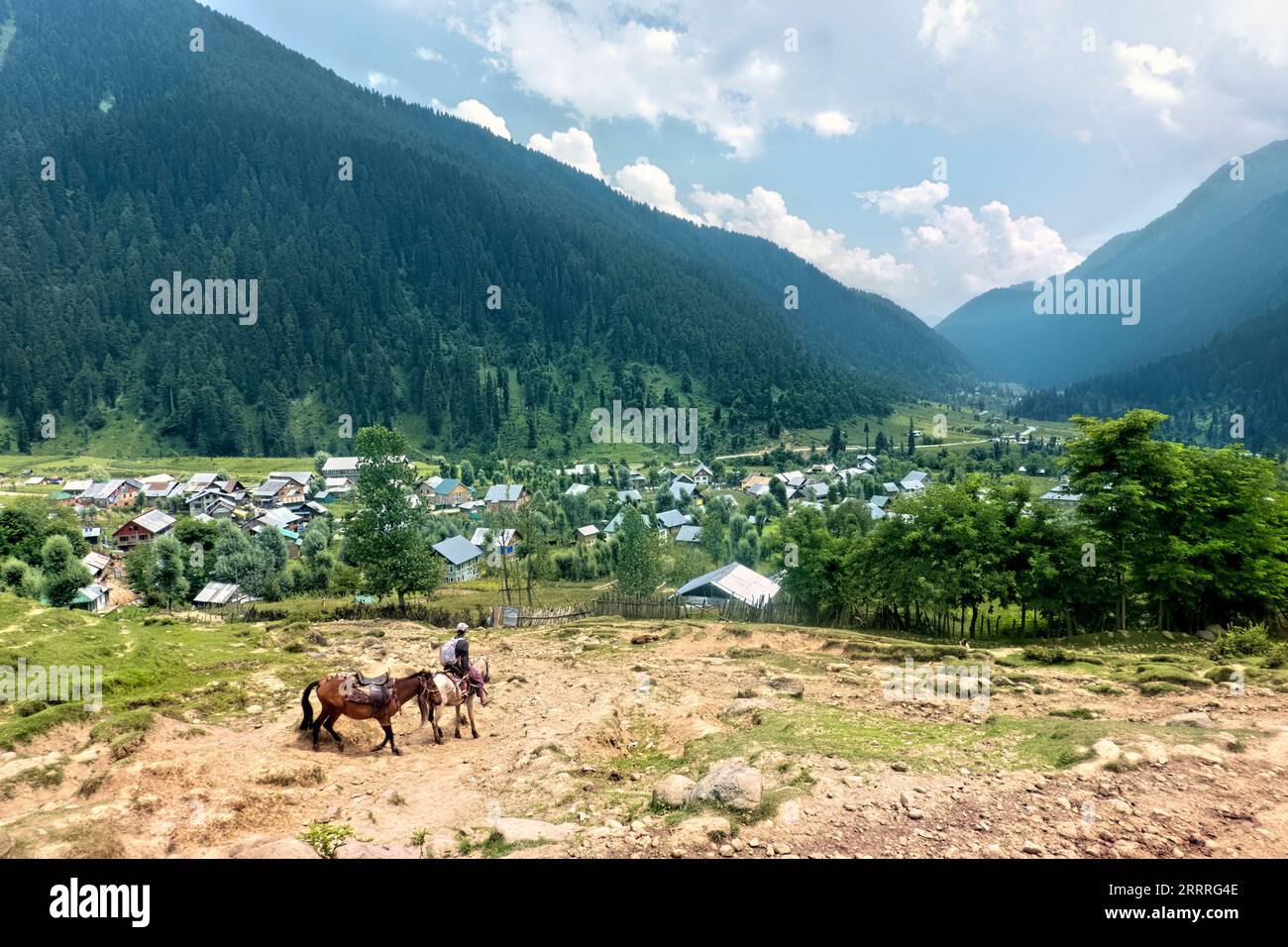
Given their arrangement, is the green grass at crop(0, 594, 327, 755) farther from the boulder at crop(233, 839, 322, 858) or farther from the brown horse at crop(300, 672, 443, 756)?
the boulder at crop(233, 839, 322, 858)

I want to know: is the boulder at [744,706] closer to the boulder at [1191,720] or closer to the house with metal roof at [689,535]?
the boulder at [1191,720]

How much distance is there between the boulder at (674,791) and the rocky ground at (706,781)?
0.05m

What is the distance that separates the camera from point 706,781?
404 inches

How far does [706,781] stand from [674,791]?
64 centimetres

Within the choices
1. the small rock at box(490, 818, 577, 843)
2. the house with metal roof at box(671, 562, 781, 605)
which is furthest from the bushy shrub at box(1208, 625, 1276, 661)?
the house with metal roof at box(671, 562, 781, 605)

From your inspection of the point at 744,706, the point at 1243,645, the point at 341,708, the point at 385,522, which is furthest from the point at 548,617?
the point at 1243,645

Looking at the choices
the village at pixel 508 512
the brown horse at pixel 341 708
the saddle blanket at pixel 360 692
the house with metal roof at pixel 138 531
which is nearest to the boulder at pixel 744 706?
the brown horse at pixel 341 708

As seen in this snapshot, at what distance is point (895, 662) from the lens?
2350 centimetres

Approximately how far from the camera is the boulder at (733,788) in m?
9.61

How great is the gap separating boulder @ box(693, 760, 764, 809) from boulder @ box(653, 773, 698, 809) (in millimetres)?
238

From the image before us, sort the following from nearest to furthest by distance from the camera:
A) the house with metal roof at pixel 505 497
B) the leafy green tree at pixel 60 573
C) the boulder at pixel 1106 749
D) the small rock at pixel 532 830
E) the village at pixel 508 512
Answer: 1. the small rock at pixel 532 830
2. the boulder at pixel 1106 749
3. the leafy green tree at pixel 60 573
4. the village at pixel 508 512
5. the house with metal roof at pixel 505 497

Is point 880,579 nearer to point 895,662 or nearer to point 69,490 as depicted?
point 895,662

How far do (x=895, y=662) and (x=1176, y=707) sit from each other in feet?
29.5

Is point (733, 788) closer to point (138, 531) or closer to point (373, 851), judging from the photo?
point (373, 851)
